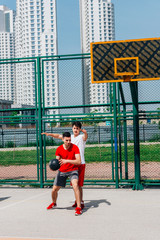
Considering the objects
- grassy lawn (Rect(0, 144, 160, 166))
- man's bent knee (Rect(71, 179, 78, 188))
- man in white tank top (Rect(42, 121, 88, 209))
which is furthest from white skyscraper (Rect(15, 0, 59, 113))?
man's bent knee (Rect(71, 179, 78, 188))

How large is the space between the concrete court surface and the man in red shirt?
420mm

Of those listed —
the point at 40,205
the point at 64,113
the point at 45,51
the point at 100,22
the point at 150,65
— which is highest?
the point at 100,22

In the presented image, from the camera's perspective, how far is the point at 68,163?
694 centimetres

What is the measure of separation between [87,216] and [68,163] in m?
1.04

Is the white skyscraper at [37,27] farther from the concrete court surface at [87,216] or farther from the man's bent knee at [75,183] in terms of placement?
the man's bent knee at [75,183]

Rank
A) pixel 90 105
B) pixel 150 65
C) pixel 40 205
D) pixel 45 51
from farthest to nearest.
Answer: pixel 45 51, pixel 90 105, pixel 150 65, pixel 40 205

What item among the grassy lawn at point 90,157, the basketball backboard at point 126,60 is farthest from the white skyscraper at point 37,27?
the basketball backboard at point 126,60

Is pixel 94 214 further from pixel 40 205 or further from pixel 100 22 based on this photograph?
pixel 100 22

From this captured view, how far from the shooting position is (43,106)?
10305mm

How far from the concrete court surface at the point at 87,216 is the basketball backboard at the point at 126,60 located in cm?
279

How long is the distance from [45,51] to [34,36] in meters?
8.14

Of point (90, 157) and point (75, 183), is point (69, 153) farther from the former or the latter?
point (90, 157)

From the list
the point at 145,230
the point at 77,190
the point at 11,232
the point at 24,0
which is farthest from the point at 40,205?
the point at 24,0

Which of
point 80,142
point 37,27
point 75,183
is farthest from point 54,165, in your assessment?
point 37,27
